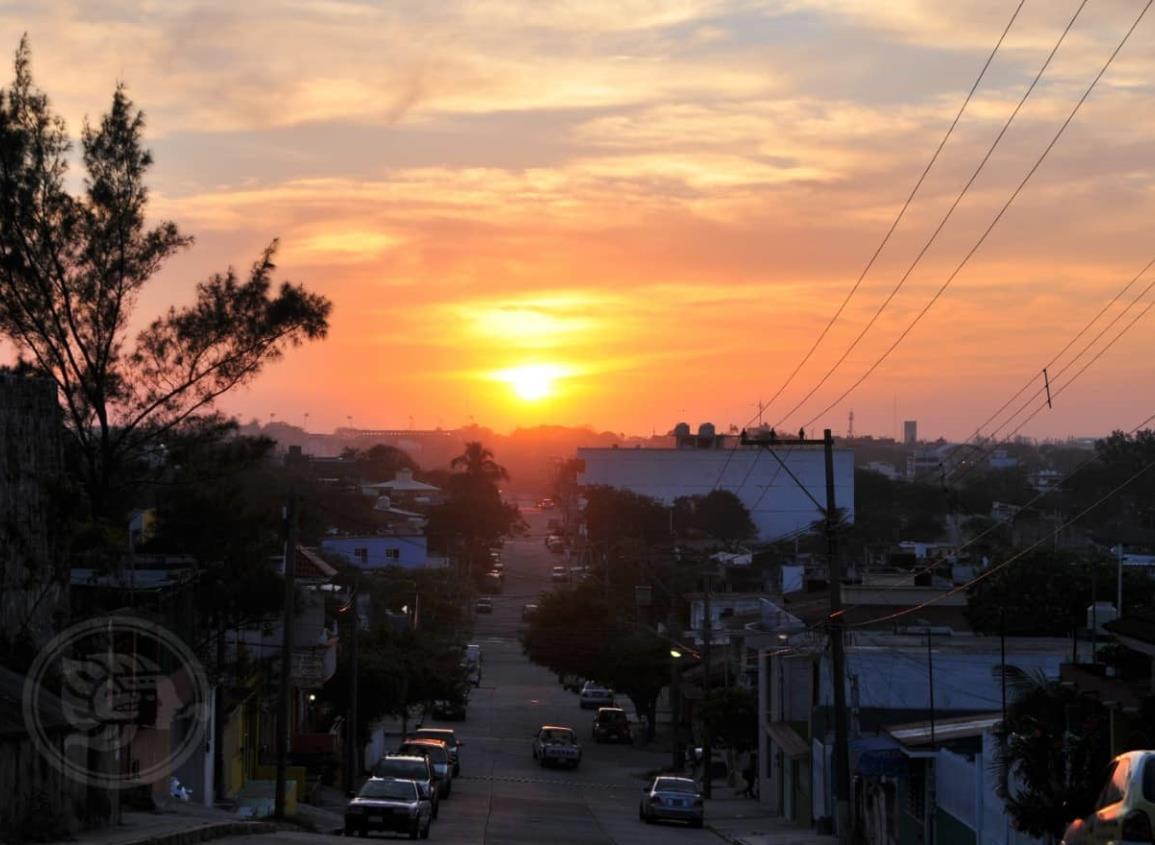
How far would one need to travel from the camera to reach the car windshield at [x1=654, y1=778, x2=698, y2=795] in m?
41.5

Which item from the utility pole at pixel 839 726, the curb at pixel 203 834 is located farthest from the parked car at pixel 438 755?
the curb at pixel 203 834

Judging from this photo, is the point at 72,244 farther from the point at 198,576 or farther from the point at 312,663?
the point at 312,663

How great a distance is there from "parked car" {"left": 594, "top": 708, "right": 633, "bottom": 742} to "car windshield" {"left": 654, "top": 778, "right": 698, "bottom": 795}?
27207mm

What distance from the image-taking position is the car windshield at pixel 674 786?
41.5 meters

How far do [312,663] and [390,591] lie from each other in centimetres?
4261

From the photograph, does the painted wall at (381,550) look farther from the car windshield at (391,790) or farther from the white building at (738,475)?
the car windshield at (391,790)

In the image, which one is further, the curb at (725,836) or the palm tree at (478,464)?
the palm tree at (478,464)

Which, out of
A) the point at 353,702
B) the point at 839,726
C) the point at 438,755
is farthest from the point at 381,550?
the point at 839,726

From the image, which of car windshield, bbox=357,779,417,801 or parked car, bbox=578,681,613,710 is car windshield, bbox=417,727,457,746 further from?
parked car, bbox=578,681,613,710

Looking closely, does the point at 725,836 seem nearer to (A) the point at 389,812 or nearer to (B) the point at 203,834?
(A) the point at 389,812

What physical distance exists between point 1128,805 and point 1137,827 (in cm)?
24

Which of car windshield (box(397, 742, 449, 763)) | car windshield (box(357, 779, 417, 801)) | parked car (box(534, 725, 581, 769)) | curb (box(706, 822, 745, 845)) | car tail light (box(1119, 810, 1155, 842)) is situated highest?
car tail light (box(1119, 810, 1155, 842))

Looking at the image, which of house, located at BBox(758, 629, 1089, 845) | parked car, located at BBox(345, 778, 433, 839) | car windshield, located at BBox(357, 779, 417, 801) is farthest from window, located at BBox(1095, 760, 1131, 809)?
car windshield, located at BBox(357, 779, 417, 801)

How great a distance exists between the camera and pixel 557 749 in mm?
57469
